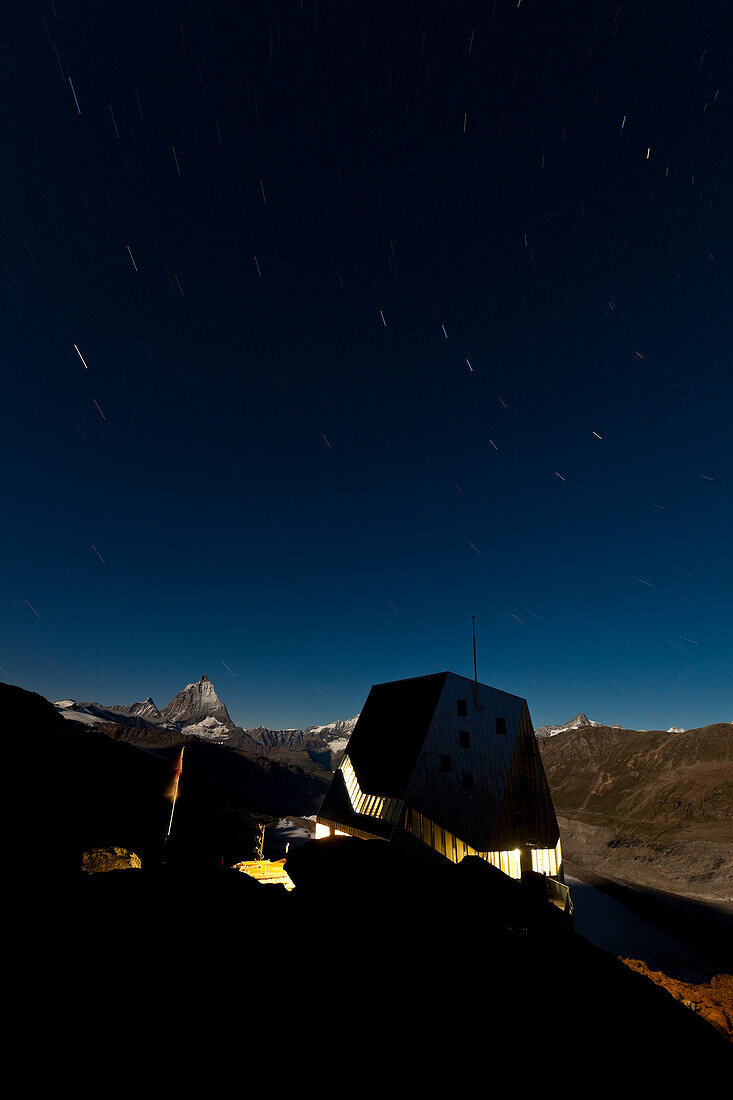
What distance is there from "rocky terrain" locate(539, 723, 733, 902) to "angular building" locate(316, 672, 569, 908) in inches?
2107

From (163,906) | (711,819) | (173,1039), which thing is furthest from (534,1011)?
(711,819)

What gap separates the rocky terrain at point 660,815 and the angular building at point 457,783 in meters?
53.5

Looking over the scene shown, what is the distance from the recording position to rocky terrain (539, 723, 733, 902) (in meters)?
68.0

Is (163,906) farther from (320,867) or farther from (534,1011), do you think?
(534,1011)

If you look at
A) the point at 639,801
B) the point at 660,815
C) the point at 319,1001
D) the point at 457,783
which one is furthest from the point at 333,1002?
the point at 639,801

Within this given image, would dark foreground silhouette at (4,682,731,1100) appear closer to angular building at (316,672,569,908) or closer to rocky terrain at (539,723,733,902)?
angular building at (316,672,569,908)

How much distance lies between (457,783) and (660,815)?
3644 inches

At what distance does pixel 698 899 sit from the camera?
59406 millimetres

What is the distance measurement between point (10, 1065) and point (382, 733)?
32715 mm

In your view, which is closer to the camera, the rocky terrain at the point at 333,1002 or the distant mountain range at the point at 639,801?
the rocky terrain at the point at 333,1002

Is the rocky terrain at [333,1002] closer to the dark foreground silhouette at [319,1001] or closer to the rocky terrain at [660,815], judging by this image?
the dark foreground silhouette at [319,1001]

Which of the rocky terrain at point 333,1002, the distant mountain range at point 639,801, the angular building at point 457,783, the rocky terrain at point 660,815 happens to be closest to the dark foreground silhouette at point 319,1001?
the rocky terrain at point 333,1002

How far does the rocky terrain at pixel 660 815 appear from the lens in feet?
223

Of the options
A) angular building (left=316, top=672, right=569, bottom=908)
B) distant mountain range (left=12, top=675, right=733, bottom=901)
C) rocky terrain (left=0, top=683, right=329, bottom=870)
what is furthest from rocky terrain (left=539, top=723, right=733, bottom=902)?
rocky terrain (left=0, top=683, right=329, bottom=870)
